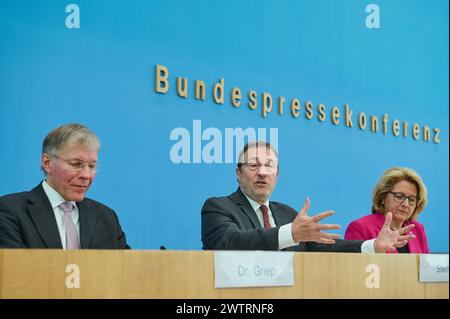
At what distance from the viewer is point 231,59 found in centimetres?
380

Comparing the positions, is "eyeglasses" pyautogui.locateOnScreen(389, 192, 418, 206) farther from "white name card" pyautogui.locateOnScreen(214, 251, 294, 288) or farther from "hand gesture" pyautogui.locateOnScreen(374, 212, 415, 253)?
"white name card" pyautogui.locateOnScreen(214, 251, 294, 288)

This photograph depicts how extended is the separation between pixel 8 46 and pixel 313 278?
1.90 meters

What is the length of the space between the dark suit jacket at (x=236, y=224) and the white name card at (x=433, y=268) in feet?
1.98

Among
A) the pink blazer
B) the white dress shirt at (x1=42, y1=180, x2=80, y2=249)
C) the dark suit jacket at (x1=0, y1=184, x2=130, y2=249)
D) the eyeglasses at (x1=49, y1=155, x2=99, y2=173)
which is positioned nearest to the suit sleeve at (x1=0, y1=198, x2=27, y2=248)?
the dark suit jacket at (x1=0, y1=184, x2=130, y2=249)

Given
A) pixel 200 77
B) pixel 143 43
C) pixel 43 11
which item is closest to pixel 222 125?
pixel 200 77

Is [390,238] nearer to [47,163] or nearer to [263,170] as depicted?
[263,170]

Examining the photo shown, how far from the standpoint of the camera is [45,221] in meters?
2.06

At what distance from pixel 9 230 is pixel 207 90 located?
187 cm

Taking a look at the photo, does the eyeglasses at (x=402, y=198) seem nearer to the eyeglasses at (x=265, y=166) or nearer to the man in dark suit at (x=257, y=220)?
the man in dark suit at (x=257, y=220)

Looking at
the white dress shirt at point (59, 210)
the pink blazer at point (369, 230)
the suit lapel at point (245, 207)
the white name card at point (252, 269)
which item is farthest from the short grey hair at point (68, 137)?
the pink blazer at point (369, 230)

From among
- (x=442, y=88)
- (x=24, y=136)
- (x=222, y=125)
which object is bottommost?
(x=24, y=136)

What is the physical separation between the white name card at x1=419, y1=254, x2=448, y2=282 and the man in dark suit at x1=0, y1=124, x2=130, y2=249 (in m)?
1.00

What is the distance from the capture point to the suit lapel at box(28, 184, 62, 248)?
2.03m
